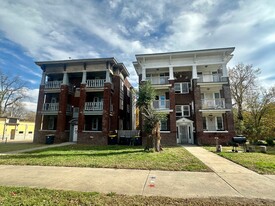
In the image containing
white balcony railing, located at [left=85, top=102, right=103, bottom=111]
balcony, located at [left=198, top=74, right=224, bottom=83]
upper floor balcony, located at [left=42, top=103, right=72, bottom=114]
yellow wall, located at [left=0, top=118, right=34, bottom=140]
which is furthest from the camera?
yellow wall, located at [left=0, top=118, right=34, bottom=140]

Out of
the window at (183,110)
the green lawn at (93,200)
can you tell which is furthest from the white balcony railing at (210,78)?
the green lawn at (93,200)

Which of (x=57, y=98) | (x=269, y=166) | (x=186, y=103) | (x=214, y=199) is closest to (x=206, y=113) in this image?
(x=186, y=103)

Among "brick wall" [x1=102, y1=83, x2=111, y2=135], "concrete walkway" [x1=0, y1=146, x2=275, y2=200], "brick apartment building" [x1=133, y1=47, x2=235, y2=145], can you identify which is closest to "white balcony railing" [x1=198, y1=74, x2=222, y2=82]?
"brick apartment building" [x1=133, y1=47, x2=235, y2=145]

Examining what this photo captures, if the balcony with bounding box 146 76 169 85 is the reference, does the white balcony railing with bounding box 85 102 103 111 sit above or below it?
below

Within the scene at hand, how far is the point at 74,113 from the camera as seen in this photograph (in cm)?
Answer: 2222

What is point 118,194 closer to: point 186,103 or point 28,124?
point 186,103

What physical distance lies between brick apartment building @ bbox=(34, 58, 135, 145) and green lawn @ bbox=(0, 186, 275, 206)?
46.8ft

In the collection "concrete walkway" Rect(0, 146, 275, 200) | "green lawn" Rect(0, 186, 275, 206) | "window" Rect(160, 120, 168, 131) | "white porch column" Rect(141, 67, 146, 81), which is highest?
"white porch column" Rect(141, 67, 146, 81)

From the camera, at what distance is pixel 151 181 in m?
5.69

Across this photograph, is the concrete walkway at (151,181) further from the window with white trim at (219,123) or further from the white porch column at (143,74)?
the white porch column at (143,74)

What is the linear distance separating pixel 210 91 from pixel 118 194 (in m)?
19.5

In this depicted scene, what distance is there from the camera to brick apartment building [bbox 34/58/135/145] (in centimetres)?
1957

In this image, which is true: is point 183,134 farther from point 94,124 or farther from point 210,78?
point 94,124

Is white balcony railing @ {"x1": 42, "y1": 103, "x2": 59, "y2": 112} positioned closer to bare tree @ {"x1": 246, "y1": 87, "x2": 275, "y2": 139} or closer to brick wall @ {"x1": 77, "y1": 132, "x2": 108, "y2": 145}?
brick wall @ {"x1": 77, "y1": 132, "x2": 108, "y2": 145}
